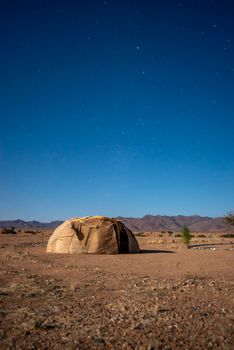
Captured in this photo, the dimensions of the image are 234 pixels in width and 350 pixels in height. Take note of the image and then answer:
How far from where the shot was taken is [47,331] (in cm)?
515

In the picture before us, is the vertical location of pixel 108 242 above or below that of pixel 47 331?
above

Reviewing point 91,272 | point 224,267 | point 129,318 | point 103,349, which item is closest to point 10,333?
point 103,349

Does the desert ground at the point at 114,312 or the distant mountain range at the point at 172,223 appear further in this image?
the distant mountain range at the point at 172,223

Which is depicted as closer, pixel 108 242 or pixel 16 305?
pixel 16 305

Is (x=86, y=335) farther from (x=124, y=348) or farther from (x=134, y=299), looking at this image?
(x=134, y=299)

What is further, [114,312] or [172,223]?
[172,223]

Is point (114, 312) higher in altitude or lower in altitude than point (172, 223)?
lower

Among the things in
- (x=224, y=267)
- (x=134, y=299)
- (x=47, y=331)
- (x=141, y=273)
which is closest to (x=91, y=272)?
(x=141, y=273)

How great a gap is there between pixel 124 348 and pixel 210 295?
4.01m

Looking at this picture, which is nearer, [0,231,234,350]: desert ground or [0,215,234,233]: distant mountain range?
[0,231,234,350]: desert ground

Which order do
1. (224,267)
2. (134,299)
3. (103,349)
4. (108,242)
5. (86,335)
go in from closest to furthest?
(103,349) → (86,335) → (134,299) → (224,267) → (108,242)

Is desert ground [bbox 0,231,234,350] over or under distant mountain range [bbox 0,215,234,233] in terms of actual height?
under

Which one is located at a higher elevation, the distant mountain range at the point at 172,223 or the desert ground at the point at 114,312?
the distant mountain range at the point at 172,223

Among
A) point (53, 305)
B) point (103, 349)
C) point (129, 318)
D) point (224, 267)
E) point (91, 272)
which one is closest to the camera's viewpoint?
point (103, 349)
